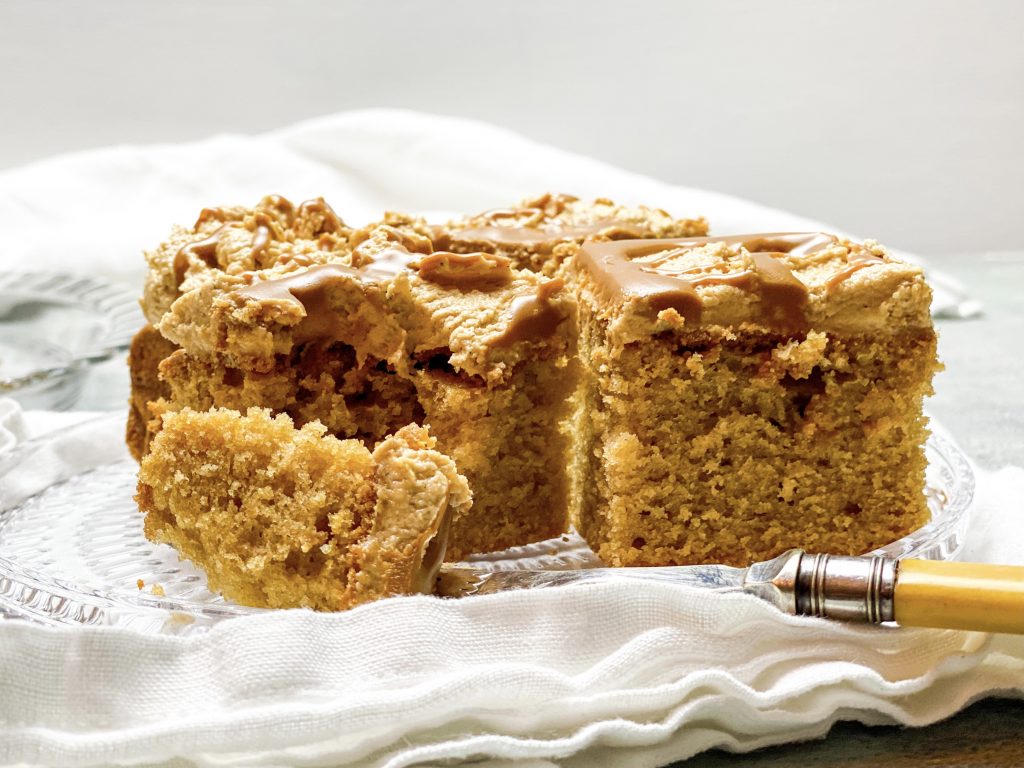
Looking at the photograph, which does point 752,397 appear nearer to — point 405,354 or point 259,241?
point 405,354

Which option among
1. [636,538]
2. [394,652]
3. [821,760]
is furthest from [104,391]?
[821,760]

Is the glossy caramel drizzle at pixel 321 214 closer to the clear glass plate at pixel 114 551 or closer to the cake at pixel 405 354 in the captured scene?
the cake at pixel 405 354

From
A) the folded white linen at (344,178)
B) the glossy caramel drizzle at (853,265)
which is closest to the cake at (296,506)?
the glossy caramel drizzle at (853,265)

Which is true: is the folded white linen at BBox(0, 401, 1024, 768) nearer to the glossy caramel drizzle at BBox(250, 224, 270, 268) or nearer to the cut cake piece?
the cut cake piece

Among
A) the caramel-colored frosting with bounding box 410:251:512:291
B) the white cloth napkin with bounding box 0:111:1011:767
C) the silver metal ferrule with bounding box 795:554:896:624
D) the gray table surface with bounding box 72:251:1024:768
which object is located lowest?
the gray table surface with bounding box 72:251:1024:768

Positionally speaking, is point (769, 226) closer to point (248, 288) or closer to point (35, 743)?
point (248, 288)

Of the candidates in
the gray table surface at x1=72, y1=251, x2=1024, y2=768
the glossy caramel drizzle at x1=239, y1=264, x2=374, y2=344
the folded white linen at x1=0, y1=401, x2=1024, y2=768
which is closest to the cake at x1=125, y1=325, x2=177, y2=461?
the glossy caramel drizzle at x1=239, y1=264, x2=374, y2=344
